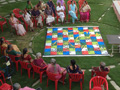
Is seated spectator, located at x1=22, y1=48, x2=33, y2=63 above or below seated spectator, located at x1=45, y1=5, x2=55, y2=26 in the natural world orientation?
below

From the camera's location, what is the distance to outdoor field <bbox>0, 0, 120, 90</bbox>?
630cm

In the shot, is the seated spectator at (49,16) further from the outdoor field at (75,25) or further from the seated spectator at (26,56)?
the seated spectator at (26,56)

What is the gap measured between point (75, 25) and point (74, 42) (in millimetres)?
1810

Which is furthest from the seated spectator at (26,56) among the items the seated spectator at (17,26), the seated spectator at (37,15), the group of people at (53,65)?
the seated spectator at (37,15)

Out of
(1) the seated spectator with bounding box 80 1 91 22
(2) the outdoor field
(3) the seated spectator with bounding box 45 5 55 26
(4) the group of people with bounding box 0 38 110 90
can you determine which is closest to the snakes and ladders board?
(2) the outdoor field

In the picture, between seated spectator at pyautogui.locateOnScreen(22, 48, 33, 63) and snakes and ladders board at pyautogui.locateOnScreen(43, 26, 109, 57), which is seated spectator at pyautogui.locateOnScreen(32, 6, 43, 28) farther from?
seated spectator at pyautogui.locateOnScreen(22, 48, 33, 63)

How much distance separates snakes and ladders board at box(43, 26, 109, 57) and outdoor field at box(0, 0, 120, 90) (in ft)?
0.75

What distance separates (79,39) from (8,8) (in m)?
6.66

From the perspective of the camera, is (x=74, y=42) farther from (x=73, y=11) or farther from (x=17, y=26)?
(x=17, y=26)

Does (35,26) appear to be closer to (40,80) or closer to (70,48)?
(70,48)

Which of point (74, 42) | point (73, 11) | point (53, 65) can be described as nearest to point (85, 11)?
point (73, 11)

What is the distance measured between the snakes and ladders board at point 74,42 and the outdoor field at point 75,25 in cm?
23

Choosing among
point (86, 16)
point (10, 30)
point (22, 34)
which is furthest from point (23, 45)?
point (86, 16)

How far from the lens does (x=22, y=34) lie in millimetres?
9305
